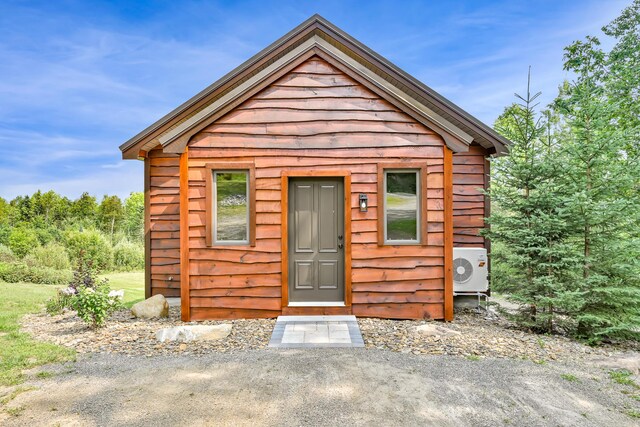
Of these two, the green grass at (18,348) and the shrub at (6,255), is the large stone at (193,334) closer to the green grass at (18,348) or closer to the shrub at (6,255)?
the green grass at (18,348)

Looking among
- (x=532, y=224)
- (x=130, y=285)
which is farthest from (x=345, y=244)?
(x=130, y=285)

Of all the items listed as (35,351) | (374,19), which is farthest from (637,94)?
(35,351)

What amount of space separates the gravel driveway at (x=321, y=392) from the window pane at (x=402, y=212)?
2265 millimetres

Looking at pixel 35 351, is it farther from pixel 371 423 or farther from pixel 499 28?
pixel 499 28

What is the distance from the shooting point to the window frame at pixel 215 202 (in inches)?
241

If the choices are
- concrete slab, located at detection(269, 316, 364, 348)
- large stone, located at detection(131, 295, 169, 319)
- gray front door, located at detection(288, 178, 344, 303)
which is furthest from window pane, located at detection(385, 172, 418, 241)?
large stone, located at detection(131, 295, 169, 319)

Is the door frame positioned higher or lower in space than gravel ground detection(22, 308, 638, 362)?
higher

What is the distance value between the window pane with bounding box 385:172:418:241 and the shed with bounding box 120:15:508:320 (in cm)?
2

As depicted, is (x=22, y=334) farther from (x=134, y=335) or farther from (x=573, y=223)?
(x=573, y=223)

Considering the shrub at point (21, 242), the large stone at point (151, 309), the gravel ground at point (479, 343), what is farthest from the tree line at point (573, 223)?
the shrub at point (21, 242)

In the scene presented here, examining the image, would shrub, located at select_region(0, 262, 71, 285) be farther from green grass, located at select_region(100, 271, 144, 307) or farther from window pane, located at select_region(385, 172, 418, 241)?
window pane, located at select_region(385, 172, 418, 241)

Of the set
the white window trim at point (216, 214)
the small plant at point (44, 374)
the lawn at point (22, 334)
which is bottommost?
the lawn at point (22, 334)

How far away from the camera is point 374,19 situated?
29.1ft

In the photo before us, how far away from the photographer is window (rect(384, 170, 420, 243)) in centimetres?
623
